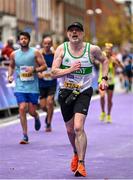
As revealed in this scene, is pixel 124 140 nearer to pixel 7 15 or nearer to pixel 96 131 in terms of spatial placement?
pixel 96 131

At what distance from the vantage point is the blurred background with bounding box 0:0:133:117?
19.7 m

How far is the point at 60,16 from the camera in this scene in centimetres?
7369

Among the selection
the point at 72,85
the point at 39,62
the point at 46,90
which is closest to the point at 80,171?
the point at 72,85

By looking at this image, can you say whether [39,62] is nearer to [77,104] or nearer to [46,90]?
[46,90]

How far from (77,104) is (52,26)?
6132 cm

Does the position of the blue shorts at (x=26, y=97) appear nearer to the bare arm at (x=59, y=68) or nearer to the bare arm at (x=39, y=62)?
the bare arm at (x=39, y=62)

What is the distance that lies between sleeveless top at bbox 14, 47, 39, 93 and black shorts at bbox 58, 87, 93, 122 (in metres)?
3.17

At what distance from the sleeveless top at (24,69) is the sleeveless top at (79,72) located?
10.4 ft

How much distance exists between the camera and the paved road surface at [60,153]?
802 centimetres

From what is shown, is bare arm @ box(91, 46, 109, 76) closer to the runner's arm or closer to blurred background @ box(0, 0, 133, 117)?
the runner's arm

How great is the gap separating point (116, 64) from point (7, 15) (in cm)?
3452

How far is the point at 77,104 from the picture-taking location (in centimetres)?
807

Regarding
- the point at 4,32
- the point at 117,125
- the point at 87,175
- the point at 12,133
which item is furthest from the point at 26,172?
the point at 4,32

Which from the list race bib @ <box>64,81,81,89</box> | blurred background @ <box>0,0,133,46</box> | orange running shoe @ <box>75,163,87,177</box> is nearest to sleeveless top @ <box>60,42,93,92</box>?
race bib @ <box>64,81,81,89</box>
